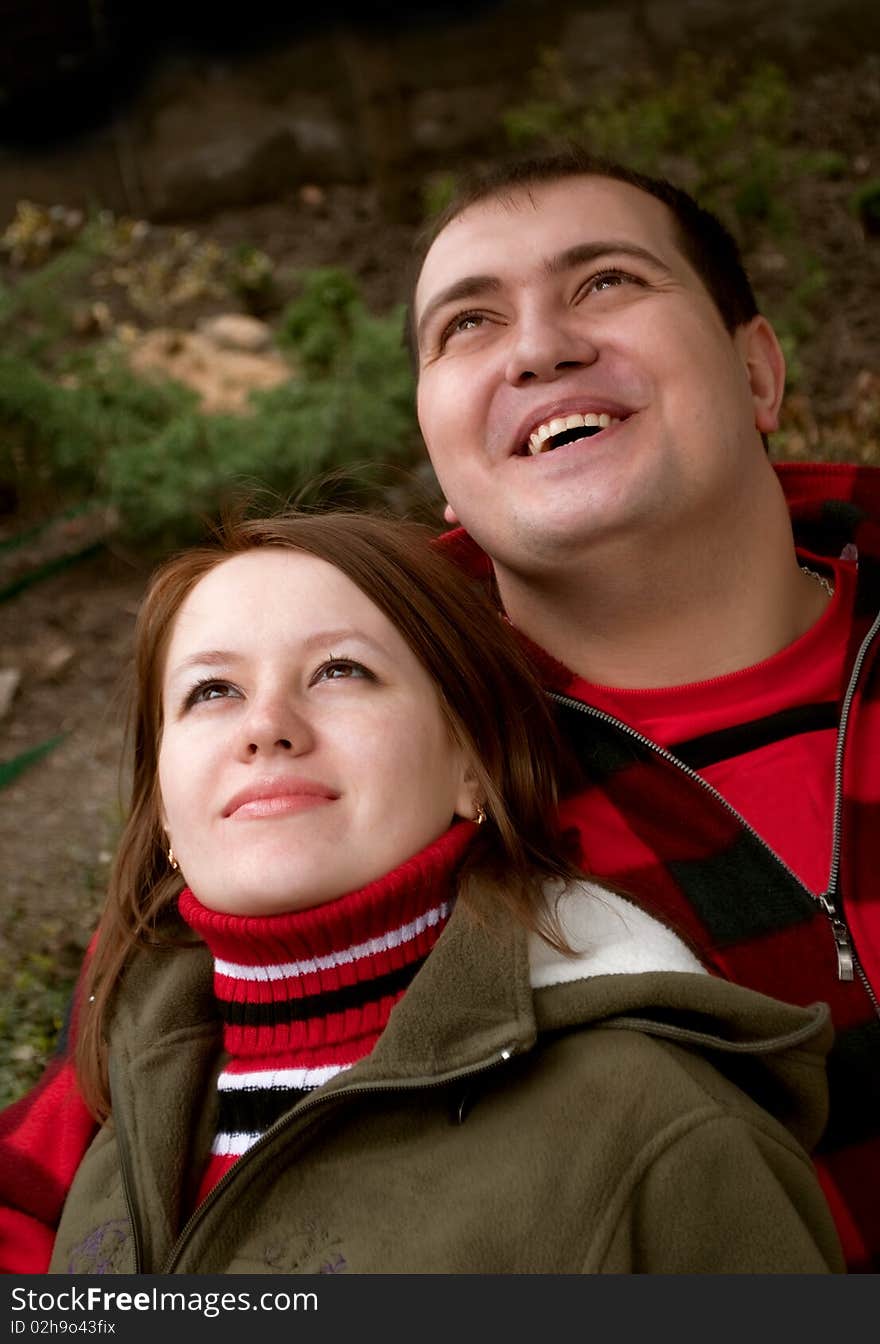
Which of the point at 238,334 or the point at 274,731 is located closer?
the point at 274,731

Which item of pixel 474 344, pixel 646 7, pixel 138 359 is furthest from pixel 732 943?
pixel 646 7

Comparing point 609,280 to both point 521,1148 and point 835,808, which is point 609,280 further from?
point 521,1148

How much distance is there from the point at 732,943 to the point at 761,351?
1.26 m

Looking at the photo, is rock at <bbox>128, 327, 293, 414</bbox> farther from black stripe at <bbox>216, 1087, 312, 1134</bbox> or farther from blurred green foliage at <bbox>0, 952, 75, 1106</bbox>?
black stripe at <bbox>216, 1087, 312, 1134</bbox>

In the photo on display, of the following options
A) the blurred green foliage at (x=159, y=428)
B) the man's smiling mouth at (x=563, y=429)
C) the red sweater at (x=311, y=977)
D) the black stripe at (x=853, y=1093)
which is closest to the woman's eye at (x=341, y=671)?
the red sweater at (x=311, y=977)

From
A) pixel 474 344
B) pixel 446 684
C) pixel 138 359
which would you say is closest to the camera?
pixel 446 684

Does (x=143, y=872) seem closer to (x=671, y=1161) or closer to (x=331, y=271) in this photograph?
(x=671, y=1161)

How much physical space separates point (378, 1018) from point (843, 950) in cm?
70

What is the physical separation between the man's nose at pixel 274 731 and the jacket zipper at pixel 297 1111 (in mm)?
425

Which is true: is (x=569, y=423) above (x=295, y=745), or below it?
above

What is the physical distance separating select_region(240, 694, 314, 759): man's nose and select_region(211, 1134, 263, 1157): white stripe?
0.48m

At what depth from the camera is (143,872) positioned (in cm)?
207

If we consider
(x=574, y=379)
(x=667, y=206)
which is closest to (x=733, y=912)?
(x=574, y=379)

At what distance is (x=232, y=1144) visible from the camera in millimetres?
1664
